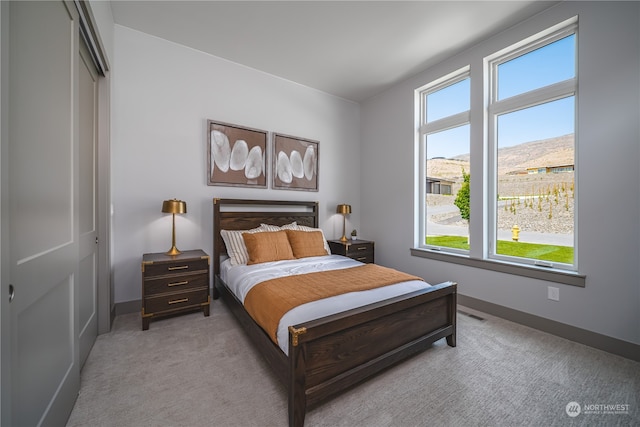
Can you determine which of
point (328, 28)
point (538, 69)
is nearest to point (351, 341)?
point (328, 28)

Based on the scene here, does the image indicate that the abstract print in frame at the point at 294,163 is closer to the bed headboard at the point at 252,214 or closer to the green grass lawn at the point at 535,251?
the bed headboard at the point at 252,214

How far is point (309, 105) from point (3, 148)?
12.5 ft

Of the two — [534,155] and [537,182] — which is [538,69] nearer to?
[534,155]

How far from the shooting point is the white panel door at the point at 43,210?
3.39 ft

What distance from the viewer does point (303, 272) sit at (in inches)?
102

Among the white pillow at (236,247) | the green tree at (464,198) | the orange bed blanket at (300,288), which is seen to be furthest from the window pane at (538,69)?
the white pillow at (236,247)

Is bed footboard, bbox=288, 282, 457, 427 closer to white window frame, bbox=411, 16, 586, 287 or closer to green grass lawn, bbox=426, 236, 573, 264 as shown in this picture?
white window frame, bbox=411, 16, 586, 287

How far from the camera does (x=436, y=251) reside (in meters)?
3.64

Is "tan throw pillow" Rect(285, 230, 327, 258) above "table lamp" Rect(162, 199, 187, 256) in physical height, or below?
below

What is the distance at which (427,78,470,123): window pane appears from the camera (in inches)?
135

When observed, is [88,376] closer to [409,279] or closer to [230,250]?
[230,250]

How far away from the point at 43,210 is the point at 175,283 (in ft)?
5.26

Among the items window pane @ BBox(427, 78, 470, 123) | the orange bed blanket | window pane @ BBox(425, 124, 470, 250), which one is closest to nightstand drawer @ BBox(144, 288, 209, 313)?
the orange bed blanket

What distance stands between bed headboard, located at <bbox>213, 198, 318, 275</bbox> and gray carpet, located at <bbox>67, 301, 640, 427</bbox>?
1261mm
